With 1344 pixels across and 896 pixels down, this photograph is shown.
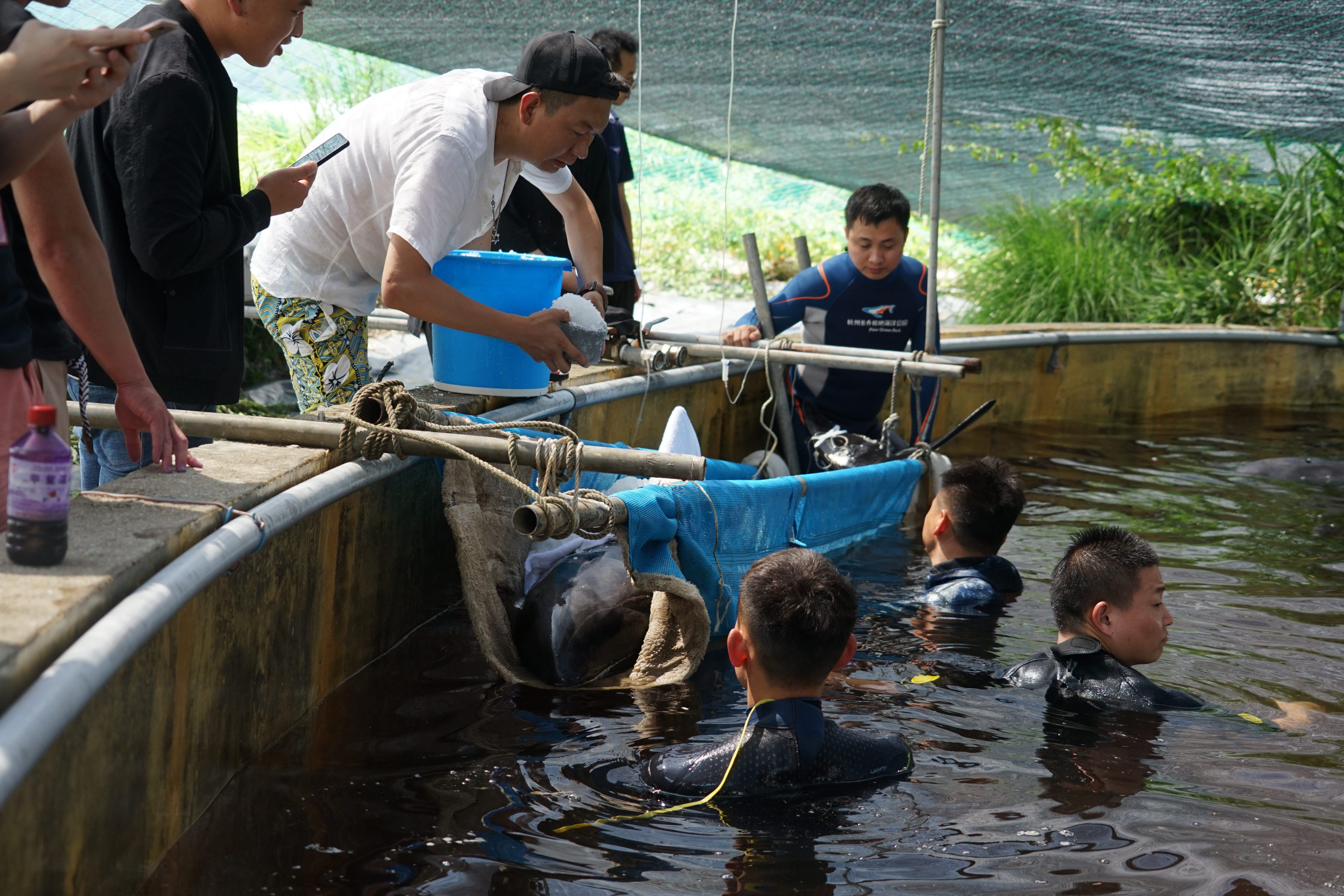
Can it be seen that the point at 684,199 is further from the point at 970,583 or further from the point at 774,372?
the point at 970,583

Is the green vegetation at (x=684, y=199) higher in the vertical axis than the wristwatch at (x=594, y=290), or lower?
higher

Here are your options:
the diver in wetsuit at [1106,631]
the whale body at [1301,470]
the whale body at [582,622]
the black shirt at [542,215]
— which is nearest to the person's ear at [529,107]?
the whale body at [582,622]

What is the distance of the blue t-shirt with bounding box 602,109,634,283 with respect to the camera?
6.39m

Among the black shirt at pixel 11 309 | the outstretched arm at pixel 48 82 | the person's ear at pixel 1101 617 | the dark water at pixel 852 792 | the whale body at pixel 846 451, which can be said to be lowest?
the dark water at pixel 852 792

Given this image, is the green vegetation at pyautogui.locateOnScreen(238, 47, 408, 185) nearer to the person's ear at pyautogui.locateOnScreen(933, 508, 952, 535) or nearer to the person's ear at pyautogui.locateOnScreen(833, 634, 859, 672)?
the person's ear at pyautogui.locateOnScreen(933, 508, 952, 535)

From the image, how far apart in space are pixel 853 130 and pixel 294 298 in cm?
896

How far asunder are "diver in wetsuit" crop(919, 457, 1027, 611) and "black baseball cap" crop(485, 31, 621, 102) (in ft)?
7.19

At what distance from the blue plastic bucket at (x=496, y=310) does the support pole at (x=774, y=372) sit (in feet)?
6.33

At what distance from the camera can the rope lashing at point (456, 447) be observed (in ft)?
11.0

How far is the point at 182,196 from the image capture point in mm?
3006

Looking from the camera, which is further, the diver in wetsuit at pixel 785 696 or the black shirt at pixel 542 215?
the black shirt at pixel 542 215

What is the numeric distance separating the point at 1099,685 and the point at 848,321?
3505 millimetres

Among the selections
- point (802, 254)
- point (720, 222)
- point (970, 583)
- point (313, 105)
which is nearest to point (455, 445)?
point (970, 583)

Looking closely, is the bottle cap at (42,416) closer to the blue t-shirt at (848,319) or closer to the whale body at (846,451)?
the whale body at (846,451)
